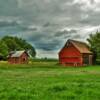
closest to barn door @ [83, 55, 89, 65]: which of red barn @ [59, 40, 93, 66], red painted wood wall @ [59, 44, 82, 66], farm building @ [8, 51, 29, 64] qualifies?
red barn @ [59, 40, 93, 66]

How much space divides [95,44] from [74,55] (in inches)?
389

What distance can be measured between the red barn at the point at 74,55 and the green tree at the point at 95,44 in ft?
9.78

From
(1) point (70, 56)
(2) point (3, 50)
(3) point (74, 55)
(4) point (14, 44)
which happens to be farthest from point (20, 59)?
(4) point (14, 44)

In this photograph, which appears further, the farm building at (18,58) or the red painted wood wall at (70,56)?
the farm building at (18,58)

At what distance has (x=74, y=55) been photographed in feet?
277

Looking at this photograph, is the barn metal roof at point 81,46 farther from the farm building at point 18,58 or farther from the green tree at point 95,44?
the farm building at point 18,58

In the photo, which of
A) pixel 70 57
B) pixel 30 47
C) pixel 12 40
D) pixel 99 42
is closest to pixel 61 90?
pixel 70 57

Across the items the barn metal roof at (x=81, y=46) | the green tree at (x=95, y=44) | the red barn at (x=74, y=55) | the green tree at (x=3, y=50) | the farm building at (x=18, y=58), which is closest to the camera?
the red barn at (x=74, y=55)

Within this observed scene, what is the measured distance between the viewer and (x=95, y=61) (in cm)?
9231

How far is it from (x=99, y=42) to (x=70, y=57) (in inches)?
461

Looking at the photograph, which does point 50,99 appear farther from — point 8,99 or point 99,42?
point 99,42

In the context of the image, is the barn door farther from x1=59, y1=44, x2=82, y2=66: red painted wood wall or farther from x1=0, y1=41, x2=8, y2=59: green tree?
x1=0, y1=41, x2=8, y2=59: green tree

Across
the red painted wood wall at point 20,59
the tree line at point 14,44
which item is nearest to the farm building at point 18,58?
the red painted wood wall at point 20,59

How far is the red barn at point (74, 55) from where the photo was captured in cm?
8388
